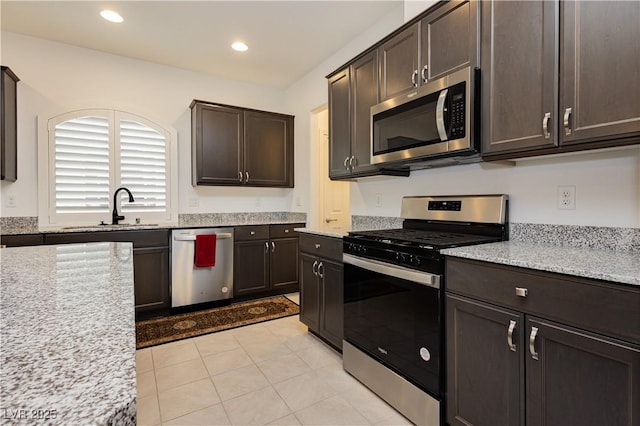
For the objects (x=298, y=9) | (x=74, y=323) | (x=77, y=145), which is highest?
(x=298, y=9)

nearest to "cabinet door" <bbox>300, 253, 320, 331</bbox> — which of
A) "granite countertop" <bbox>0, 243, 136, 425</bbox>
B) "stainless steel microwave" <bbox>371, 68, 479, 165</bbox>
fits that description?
"stainless steel microwave" <bbox>371, 68, 479, 165</bbox>

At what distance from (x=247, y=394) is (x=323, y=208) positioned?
2.50 metres

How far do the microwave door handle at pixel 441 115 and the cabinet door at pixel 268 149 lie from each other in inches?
107

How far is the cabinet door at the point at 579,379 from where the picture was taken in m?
1.03

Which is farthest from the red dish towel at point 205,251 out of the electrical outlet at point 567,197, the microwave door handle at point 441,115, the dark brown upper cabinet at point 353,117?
the electrical outlet at point 567,197

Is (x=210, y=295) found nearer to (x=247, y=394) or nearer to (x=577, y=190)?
(x=247, y=394)

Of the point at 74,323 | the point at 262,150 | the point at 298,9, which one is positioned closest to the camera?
the point at 74,323

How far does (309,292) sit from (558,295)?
6.24ft

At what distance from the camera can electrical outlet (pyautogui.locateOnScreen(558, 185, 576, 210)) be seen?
1622 millimetres

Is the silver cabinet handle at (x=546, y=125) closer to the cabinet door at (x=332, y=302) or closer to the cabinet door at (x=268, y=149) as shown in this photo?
the cabinet door at (x=332, y=302)

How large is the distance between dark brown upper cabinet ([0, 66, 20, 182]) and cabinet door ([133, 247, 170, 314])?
1.32m

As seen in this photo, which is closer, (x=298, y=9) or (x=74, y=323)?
(x=74, y=323)

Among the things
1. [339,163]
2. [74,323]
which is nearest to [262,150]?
[339,163]

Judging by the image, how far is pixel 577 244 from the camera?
1.60 m
